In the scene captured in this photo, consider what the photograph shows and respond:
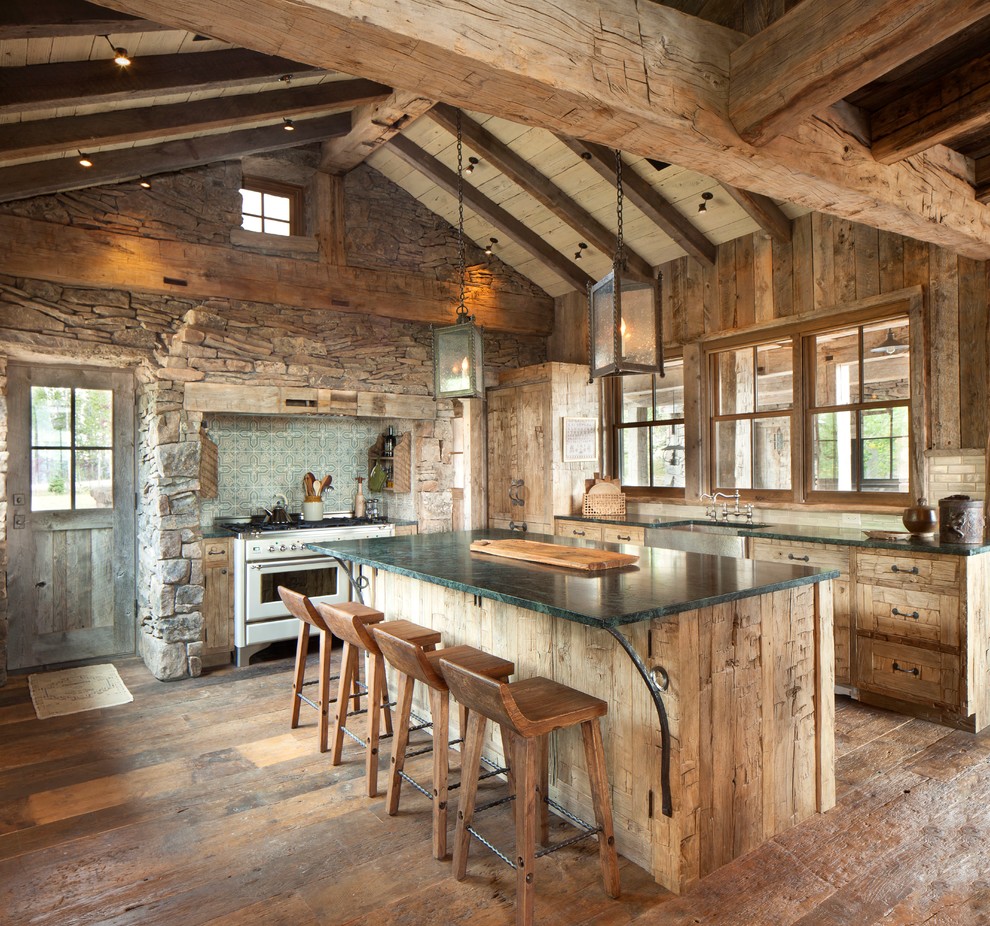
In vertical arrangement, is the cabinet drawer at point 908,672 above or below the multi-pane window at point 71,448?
below

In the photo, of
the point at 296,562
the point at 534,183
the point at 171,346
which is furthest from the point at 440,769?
the point at 534,183

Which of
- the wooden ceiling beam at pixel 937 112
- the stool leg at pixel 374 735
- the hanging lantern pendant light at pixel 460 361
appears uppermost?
the wooden ceiling beam at pixel 937 112

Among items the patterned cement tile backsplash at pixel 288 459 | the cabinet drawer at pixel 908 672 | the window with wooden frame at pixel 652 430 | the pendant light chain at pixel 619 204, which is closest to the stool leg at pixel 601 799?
the pendant light chain at pixel 619 204

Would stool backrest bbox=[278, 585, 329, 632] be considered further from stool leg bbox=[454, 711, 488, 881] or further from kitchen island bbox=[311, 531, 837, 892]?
stool leg bbox=[454, 711, 488, 881]

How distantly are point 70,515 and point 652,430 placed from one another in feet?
15.5

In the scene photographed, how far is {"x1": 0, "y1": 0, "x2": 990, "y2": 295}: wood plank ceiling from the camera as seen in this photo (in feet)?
7.35

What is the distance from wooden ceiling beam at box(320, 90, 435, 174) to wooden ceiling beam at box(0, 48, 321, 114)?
835 millimetres

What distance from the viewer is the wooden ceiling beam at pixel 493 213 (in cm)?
549

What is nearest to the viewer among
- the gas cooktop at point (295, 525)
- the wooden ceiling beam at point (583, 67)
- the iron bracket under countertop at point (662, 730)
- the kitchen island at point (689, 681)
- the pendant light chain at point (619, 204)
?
the wooden ceiling beam at point (583, 67)

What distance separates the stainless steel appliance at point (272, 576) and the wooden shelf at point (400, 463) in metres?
0.88

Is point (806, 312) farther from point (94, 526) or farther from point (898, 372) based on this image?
point (94, 526)

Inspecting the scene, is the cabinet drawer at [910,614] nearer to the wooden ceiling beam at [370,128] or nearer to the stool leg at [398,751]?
the stool leg at [398,751]

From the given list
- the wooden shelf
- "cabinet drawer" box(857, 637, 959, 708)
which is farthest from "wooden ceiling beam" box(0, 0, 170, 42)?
"cabinet drawer" box(857, 637, 959, 708)

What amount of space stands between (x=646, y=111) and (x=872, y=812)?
2807mm
